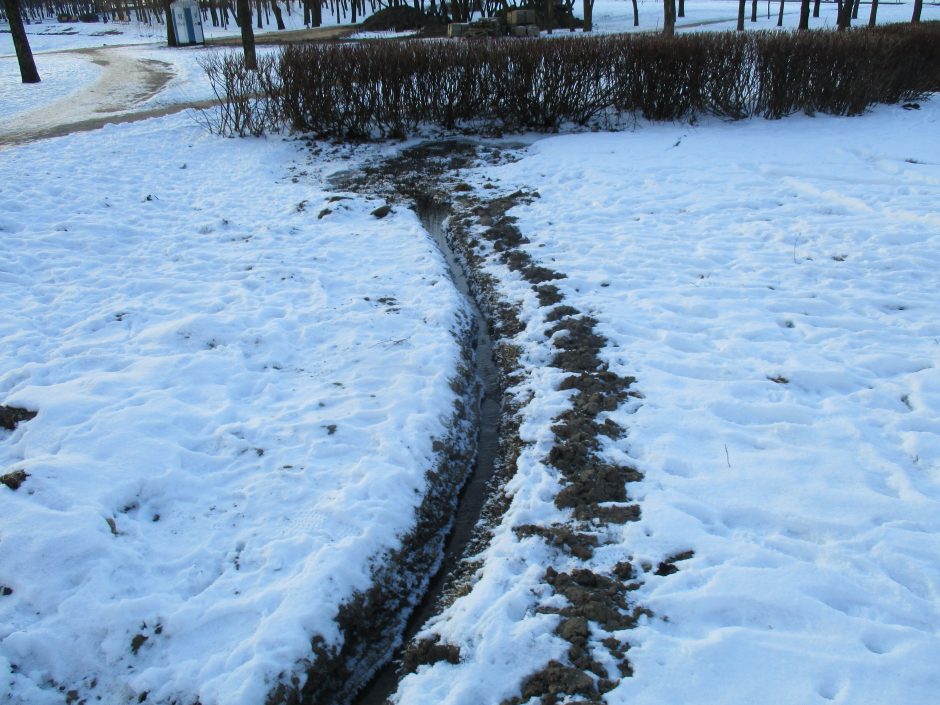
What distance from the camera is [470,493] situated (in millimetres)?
3961

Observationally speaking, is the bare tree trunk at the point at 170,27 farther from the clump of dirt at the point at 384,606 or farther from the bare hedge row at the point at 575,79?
the clump of dirt at the point at 384,606

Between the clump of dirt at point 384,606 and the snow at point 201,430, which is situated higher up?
the snow at point 201,430

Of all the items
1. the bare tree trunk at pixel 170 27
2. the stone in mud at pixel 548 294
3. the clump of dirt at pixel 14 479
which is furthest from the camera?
the bare tree trunk at pixel 170 27

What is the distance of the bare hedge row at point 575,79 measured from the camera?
35.6 ft

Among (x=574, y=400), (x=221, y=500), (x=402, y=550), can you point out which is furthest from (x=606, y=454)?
(x=221, y=500)

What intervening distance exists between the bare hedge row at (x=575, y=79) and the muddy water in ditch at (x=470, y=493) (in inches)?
235

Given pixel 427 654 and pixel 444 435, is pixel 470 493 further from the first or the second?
pixel 427 654

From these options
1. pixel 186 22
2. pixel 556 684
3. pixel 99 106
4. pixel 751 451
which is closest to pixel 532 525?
pixel 556 684

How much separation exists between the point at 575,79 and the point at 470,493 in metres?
9.45

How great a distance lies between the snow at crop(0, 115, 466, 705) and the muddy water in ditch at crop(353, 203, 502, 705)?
0.29 metres

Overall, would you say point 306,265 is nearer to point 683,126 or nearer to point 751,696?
point 751,696

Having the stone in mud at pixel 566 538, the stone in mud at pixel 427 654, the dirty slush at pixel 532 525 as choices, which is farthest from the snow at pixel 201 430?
the stone in mud at pixel 566 538

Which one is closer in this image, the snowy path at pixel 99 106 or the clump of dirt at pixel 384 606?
the clump of dirt at pixel 384 606

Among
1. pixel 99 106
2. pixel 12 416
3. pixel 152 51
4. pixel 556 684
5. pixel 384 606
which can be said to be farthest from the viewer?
pixel 152 51
